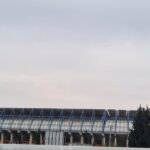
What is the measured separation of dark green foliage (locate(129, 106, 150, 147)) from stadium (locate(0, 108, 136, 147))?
170 feet

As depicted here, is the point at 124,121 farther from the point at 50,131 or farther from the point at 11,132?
the point at 11,132

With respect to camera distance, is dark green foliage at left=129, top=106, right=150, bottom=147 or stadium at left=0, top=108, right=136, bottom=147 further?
stadium at left=0, top=108, right=136, bottom=147

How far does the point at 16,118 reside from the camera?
374 feet

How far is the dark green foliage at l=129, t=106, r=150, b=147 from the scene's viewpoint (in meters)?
46.5

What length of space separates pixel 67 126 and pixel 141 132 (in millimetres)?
60993

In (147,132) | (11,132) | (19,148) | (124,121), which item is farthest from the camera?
(11,132)

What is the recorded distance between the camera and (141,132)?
158 feet

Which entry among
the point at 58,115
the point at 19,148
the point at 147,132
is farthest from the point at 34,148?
the point at 58,115

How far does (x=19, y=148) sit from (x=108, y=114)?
9958 cm

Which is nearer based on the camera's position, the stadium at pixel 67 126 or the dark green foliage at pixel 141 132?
the dark green foliage at pixel 141 132

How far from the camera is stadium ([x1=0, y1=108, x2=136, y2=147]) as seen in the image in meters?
104

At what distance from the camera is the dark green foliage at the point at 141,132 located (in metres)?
46.5

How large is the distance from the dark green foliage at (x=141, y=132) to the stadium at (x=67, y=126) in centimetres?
5191

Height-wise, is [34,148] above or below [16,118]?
below
